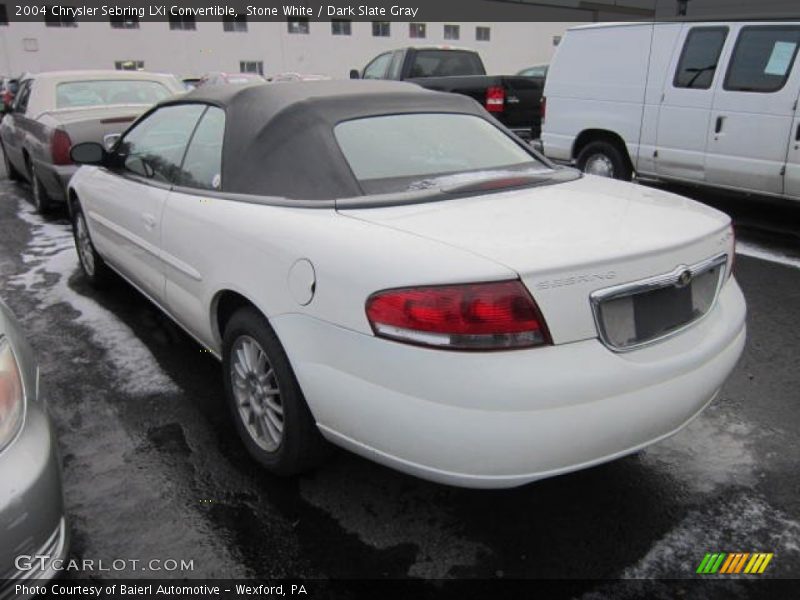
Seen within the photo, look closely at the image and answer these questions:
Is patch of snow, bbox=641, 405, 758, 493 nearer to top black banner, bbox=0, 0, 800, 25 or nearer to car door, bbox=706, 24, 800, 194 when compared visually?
car door, bbox=706, 24, 800, 194

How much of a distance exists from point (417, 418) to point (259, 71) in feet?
142

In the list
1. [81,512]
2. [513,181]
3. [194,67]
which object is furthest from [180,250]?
[194,67]

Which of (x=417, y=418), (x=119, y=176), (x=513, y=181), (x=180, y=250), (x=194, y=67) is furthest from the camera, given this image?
(x=194, y=67)

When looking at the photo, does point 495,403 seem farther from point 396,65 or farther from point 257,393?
point 396,65

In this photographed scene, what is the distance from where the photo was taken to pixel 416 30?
4650 cm

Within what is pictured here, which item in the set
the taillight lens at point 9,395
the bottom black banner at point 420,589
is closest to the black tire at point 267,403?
the bottom black banner at point 420,589

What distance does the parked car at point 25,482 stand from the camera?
5.89 ft

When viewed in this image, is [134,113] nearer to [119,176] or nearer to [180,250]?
[119,176]

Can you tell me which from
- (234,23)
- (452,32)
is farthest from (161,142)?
(452,32)

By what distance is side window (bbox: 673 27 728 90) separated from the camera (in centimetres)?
654

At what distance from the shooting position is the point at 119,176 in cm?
409

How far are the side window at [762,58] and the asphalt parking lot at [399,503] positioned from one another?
11.3ft

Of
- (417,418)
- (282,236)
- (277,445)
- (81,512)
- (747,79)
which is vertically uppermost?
(747,79)

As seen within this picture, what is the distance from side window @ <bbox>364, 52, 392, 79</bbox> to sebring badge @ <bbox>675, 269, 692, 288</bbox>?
→ 31.6ft
